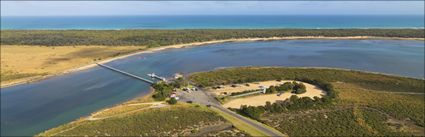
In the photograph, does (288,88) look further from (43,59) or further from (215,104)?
(43,59)

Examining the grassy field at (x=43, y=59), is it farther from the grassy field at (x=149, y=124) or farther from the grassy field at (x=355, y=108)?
the grassy field at (x=355, y=108)

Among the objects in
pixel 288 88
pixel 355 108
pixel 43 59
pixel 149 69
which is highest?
pixel 43 59

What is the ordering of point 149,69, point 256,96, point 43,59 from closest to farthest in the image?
point 256,96 < point 149,69 < point 43,59

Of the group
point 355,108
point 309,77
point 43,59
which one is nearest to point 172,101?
point 355,108

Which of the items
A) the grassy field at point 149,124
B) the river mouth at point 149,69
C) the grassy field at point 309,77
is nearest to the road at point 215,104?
the grassy field at point 149,124

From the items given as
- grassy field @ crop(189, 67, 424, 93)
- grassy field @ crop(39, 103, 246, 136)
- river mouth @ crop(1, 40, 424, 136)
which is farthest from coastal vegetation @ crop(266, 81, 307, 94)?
river mouth @ crop(1, 40, 424, 136)

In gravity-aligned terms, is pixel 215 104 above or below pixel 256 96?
below

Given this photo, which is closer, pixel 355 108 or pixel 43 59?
pixel 355 108
